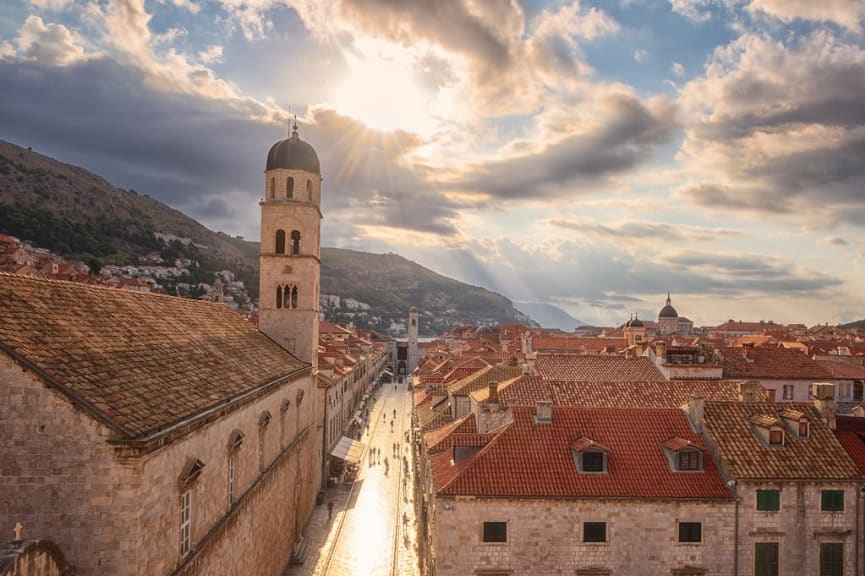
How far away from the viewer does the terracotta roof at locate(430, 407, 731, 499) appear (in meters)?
21.7

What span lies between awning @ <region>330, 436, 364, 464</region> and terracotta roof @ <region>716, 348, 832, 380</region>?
29810mm

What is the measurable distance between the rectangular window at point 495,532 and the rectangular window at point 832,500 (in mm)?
11694

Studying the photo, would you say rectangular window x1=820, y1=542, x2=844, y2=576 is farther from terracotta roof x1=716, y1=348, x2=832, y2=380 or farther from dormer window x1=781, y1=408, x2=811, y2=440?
terracotta roof x1=716, y1=348, x2=832, y2=380

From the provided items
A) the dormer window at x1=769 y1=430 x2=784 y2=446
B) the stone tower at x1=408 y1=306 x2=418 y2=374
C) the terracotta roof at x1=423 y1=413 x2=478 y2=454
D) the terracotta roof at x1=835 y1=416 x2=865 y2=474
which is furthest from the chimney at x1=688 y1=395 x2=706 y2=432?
the stone tower at x1=408 y1=306 x2=418 y2=374

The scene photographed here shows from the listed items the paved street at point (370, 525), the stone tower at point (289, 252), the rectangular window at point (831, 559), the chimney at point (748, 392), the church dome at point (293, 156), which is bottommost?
the paved street at point (370, 525)

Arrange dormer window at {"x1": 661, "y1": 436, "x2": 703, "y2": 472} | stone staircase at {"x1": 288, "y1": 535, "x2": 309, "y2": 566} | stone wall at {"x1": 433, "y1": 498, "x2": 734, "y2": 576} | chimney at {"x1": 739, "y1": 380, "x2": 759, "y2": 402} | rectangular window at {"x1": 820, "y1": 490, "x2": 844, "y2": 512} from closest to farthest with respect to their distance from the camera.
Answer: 1. stone wall at {"x1": 433, "y1": 498, "x2": 734, "y2": 576}
2. rectangular window at {"x1": 820, "y1": 490, "x2": 844, "y2": 512}
3. dormer window at {"x1": 661, "y1": 436, "x2": 703, "y2": 472}
4. stone staircase at {"x1": 288, "y1": 535, "x2": 309, "y2": 566}
5. chimney at {"x1": 739, "y1": 380, "x2": 759, "y2": 402}

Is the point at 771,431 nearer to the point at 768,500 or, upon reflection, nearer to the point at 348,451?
the point at 768,500

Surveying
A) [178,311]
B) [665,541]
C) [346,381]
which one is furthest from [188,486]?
[346,381]

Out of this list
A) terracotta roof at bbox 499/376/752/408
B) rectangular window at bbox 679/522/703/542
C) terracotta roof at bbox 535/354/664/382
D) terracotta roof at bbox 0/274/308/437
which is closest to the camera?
terracotta roof at bbox 0/274/308/437

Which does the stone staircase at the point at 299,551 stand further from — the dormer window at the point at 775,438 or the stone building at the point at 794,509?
the dormer window at the point at 775,438

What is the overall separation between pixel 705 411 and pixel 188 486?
1985cm

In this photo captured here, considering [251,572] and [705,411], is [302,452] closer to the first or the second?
A: [251,572]

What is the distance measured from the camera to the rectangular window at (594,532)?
2139 centimetres

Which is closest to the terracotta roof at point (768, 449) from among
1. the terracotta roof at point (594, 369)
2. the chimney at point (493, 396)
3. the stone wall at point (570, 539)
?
the stone wall at point (570, 539)
